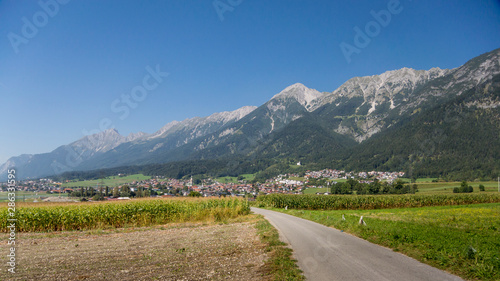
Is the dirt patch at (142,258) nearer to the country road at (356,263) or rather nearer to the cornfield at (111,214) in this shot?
the country road at (356,263)

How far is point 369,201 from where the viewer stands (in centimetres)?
4300

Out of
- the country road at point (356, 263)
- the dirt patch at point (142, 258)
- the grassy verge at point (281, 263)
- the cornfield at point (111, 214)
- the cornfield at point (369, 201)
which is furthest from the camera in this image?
the cornfield at point (369, 201)

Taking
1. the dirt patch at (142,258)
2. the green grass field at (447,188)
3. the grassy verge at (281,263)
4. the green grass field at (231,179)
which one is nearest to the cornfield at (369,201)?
the green grass field at (447,188)

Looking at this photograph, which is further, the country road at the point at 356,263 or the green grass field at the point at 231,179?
the green grass field at the point at 231,179

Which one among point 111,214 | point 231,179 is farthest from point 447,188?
point 231,179

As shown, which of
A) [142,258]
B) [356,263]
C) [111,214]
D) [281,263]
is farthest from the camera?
[111,214]

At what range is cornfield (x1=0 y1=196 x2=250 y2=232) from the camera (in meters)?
18.2

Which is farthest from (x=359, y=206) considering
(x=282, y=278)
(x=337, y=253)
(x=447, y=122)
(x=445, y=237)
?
(x=447, y=122)

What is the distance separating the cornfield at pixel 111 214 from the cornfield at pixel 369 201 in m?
20.7

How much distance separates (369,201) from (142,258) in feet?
135

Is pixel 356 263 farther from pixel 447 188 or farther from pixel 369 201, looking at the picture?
pixel 447 188

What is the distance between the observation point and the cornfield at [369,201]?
42531 millimetres

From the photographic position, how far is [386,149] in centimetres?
16988

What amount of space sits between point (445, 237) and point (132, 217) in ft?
64.9
